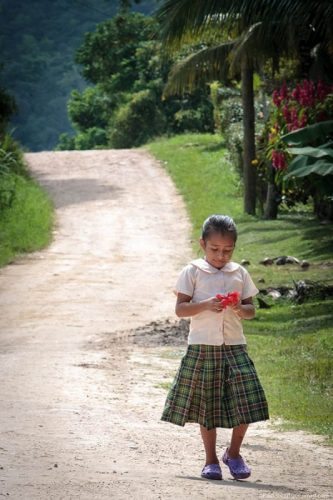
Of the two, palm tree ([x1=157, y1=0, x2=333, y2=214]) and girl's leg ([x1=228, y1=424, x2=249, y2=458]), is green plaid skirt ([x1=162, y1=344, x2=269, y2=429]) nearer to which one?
girl's leg ([x1=228, y1=424, x2=249, y2=458])

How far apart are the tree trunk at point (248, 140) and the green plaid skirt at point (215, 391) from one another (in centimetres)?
1889

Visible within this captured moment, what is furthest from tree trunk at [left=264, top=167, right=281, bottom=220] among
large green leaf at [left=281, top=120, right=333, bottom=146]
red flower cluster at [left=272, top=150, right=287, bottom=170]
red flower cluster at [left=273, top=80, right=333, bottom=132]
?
large green leaf at [left=281, top=120, right=333, bottom=146]

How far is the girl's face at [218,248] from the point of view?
6.39m

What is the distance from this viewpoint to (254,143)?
84.7 feet

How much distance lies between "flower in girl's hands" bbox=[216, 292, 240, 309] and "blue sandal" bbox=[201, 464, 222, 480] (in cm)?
83

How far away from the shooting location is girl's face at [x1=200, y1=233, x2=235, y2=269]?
6.39 meters

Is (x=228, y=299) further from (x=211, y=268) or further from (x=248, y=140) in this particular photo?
(x=248, y=140)

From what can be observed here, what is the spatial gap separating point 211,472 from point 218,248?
1.17 meters

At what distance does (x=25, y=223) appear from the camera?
24562 millimetres

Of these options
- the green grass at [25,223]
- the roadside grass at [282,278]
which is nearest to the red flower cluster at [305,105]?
the roadside grass at [282,278]

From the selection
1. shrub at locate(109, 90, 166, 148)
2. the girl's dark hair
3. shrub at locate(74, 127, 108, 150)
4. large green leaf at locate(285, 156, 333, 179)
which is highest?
the girl's dark hair

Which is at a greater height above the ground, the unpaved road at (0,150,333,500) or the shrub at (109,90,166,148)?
the unpaved road at (0,150,333,500)

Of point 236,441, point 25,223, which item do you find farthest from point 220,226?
point 25,223

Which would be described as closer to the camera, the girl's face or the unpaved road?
the unpaved road
